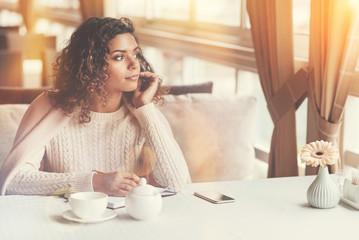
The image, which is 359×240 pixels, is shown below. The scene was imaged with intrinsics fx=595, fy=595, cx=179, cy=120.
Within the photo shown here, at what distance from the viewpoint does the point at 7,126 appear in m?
2.39

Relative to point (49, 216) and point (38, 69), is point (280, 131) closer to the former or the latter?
point (49, 216)

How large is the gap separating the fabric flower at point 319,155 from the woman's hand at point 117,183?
527 mm

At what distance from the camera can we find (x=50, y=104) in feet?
6.95

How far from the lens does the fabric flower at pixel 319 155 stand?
172cm

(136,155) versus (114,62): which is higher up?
(114,62)

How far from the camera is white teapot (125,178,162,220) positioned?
1572 millimetres

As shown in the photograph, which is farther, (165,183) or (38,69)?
(38,69)

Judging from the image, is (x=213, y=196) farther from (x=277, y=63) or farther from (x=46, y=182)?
(x=277, y=63)

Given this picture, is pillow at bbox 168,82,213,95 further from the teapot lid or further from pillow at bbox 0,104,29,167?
the teapot lid

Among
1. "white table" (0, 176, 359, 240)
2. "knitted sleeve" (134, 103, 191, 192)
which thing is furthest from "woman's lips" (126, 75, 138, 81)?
"white table" (0, 176, 359, 240)

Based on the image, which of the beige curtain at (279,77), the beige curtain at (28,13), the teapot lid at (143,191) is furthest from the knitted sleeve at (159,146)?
the beige curtain at (28,13)

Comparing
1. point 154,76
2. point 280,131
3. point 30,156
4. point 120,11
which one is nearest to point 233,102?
point 280,131

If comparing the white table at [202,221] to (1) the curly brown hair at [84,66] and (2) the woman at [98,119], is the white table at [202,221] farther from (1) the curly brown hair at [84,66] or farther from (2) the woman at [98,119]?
(1) the curly brown hair at [84,66]

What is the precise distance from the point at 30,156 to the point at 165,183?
18.8 inches
